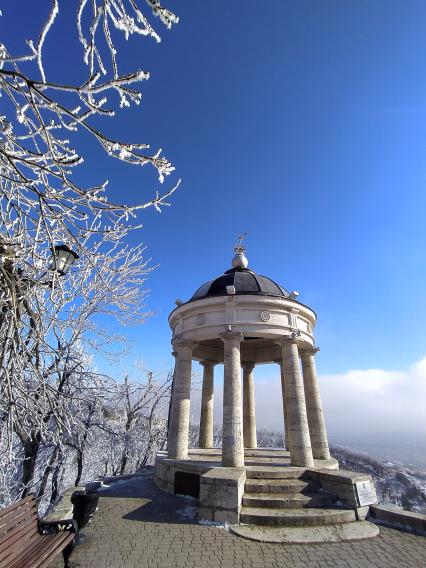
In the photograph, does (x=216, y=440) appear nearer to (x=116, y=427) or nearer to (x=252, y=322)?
(x=116, y=427)

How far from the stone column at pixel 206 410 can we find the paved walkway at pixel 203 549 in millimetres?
7676

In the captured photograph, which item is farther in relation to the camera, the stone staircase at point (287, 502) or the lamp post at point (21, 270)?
the stone staircase at point (287, 502)

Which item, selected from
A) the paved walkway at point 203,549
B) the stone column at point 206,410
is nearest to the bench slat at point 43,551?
the paved walkway at point 203,549

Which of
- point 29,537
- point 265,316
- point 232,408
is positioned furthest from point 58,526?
point 265,316

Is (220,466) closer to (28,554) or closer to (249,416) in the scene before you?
(28,554)

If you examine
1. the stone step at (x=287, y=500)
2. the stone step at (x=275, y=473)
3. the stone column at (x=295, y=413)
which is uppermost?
the stone column at (x=295, y=413)

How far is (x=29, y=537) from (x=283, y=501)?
234 inches

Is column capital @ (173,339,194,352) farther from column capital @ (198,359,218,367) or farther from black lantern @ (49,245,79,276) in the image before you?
black lantern @ (49,245,79,276)

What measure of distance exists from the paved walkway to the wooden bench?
0.63 m

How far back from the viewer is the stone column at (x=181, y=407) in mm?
10898

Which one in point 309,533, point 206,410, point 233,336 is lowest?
point 309,533

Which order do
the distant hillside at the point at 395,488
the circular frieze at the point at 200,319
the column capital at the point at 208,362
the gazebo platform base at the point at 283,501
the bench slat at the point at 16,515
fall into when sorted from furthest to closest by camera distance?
the distant hillside at the point at 395,488 → the column capital at the point at 208,362 → the circular frieze at the point at 200,319 → the gazebo platform base at the point at 283,501 → the bench slat at the point at 16,515

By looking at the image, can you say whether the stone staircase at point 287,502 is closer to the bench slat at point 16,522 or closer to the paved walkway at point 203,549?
the paved walkway at point 203,549

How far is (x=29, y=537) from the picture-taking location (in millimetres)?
4863
